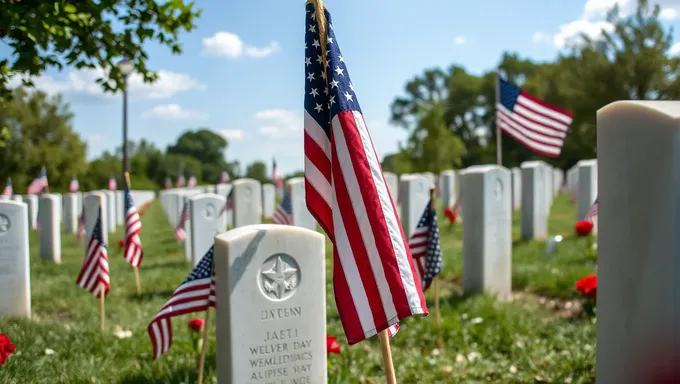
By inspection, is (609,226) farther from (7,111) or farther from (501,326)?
(7,111)

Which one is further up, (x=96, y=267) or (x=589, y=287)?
(x=96, y=267)

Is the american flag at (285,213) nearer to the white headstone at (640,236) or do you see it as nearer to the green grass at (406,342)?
the green grass at (406,342)

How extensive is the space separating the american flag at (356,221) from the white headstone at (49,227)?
35.8ft

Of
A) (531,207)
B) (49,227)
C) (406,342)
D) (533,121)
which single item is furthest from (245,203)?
(406,342)

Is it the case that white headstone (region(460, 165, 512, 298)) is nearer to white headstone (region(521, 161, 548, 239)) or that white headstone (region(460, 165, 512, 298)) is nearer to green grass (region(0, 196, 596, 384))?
green grass (region(0, 196, 596, 384))

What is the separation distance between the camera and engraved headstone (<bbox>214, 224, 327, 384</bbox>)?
3.99 m

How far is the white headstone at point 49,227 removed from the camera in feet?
41.2

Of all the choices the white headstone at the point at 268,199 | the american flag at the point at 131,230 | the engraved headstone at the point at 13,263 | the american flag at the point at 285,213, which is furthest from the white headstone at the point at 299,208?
the white headstone at the point at 268,199

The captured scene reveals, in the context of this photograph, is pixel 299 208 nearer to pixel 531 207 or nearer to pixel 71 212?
pixel 531 207

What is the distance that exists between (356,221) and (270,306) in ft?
4.19

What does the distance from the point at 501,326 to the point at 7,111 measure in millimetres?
35530

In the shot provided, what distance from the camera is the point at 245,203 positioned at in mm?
13633

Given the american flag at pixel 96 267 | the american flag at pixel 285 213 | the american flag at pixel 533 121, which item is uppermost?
the american flag at pixel 533 121

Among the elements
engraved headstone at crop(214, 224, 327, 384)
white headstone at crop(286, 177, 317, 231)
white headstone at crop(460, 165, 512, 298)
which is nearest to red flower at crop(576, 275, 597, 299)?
white headstone at crop(460, 165, 512, 298)
